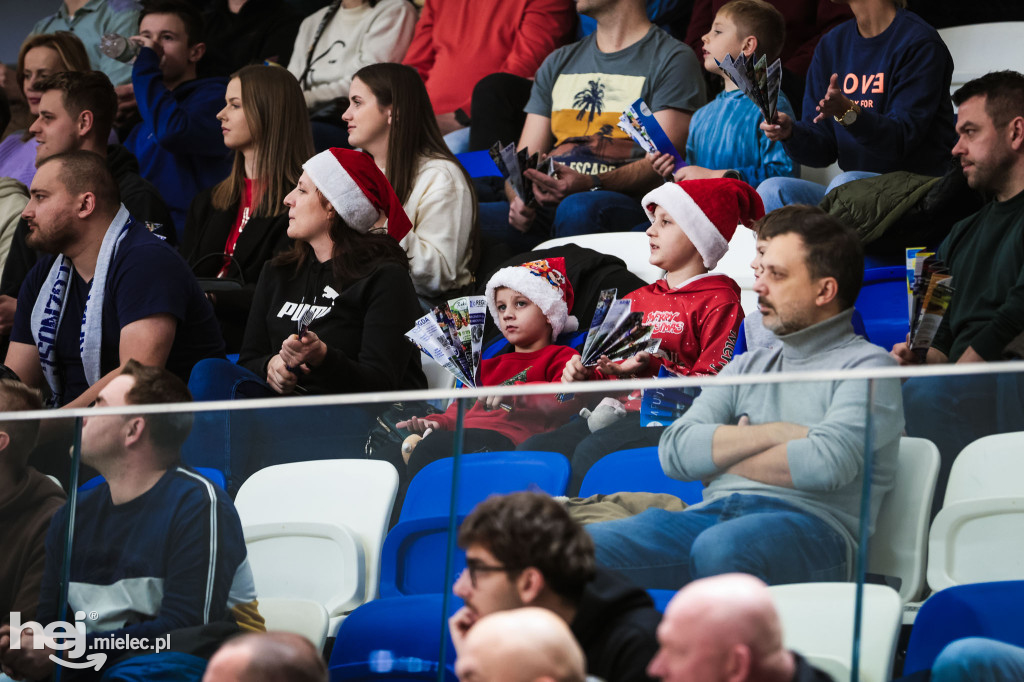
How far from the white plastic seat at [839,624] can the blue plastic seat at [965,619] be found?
0.12ft

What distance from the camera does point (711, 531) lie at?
6.57ft

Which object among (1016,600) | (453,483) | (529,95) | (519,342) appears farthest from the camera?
(529,95)

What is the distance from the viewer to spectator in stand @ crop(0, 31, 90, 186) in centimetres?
486

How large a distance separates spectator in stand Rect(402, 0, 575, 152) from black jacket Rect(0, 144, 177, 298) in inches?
43.7

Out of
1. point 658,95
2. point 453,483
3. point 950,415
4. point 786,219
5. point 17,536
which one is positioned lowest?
point 17,536

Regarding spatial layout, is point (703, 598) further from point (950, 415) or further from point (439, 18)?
point (439, 18)

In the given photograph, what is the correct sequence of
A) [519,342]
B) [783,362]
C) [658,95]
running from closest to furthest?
[783,362]
[519,342]
[658,95]

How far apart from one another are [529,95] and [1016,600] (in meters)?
3.17

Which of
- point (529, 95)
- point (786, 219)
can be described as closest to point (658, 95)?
point (529, 95)

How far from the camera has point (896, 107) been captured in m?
3.66

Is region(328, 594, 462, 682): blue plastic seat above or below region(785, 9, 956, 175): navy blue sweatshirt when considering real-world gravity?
below

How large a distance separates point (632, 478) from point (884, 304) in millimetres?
1537

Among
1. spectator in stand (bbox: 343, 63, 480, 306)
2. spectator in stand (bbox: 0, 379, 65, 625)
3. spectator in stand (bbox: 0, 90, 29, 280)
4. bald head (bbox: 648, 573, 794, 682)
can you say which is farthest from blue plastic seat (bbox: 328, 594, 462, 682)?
spectator in stand (bbox: 0, 90, 29, 280)

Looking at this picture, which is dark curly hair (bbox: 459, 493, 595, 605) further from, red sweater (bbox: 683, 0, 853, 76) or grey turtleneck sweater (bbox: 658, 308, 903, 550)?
red sweater (bbox: 683, 0, 853, 76)
